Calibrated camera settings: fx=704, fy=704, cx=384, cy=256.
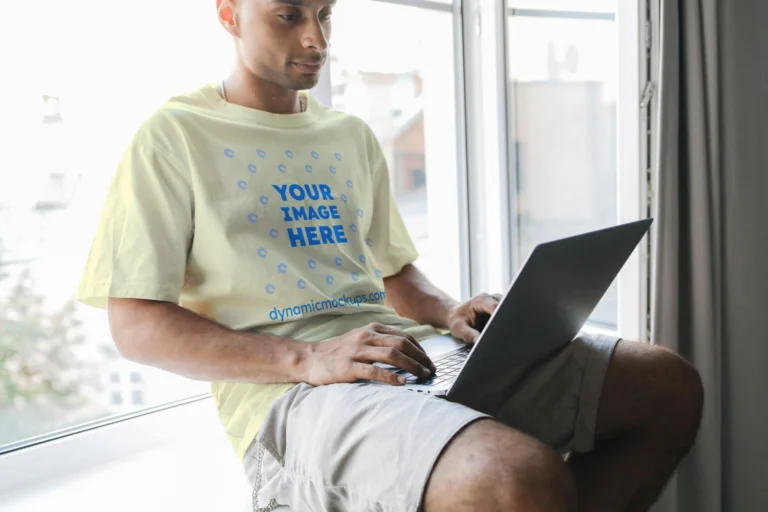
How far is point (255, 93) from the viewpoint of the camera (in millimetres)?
1286

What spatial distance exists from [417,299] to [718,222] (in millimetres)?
745

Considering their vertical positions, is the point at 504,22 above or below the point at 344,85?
above

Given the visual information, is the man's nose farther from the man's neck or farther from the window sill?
the window sill

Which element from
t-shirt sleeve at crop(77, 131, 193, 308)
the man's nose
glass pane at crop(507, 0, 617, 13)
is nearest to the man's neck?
the man's nose

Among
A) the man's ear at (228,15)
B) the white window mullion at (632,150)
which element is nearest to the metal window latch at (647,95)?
the white window mullion at (632,150)

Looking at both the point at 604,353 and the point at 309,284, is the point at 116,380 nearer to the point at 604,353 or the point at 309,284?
the point at 309,284

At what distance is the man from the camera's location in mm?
864

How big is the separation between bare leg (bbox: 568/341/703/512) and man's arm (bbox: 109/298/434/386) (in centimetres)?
34

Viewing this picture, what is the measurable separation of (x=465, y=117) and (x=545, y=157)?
1.02 ft

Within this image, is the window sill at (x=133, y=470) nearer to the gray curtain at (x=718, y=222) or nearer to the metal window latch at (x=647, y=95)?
the gray curtain at (x=718, y=222)

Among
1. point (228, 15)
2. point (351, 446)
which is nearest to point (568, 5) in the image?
point (228, 15)

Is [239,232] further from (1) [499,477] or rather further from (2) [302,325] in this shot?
(1) [499,477]

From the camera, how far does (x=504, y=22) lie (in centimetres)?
225

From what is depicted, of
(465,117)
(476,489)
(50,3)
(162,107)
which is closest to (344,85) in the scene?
(465,117)
